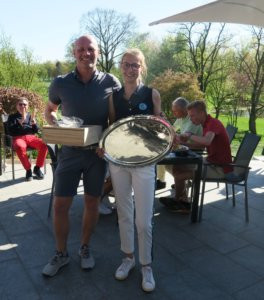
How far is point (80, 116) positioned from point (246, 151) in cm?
211

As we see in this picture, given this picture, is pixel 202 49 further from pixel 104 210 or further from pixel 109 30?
pixel 104 210

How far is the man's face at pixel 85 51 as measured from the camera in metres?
2.24

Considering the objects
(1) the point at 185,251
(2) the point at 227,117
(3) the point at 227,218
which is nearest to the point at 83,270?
(1) the point at 185,251

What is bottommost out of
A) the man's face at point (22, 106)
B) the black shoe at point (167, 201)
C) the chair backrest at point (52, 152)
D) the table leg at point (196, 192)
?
the black shoe at point (167, 201)

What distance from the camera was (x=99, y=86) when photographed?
230 cm

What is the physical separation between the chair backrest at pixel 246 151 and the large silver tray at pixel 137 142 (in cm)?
166

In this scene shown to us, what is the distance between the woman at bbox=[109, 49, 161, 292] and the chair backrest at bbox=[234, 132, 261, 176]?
1685 mm

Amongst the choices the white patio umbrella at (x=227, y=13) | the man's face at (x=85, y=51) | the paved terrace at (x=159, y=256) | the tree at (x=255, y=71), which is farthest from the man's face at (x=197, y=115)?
the tree at (x=255, y=71)

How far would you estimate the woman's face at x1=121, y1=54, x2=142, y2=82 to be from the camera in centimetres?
218

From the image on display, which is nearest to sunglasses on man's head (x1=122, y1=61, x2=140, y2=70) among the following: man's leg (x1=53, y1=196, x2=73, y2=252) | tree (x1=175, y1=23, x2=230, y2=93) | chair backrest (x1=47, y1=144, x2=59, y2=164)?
man's leg (x1=53, y1=196, x2=73, y2=252)

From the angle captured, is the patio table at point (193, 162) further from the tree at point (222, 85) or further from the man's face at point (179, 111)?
the tree at point (222, 85)

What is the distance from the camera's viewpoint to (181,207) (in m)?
3.80

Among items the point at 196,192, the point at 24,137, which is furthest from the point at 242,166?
the point at 24,137

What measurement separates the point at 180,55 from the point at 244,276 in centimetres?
2644
